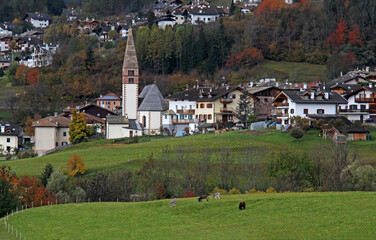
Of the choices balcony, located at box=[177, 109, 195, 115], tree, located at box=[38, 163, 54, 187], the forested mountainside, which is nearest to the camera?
tree, located at box=[38, 163, 54, 187]

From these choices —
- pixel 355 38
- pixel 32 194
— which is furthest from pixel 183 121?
pixel 355 38

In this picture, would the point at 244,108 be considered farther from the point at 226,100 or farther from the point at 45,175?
the point at 45,175

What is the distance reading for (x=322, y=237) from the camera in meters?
27.8

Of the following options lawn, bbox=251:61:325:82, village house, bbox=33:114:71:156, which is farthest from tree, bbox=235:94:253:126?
lawn, bbox=251:61:325:82

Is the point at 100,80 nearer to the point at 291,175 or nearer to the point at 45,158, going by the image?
the point at 45,158

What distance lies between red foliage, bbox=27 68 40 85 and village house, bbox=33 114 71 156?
120 feet

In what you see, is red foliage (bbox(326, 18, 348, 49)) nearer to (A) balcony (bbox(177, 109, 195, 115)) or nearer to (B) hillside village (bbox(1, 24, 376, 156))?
(B) hillside village (bbox(1, 24, 376, 156))

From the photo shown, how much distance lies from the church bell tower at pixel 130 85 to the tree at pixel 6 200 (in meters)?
48.7

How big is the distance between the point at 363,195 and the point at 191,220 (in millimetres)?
8783

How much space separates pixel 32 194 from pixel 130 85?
157ft

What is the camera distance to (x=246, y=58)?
398ft

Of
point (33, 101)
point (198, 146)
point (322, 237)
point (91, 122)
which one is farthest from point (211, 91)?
point (322, 237)

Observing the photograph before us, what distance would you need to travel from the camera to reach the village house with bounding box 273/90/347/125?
75312 mm

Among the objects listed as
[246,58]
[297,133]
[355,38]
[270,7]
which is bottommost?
[297,133]
